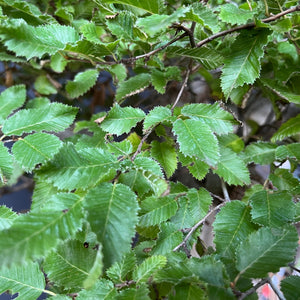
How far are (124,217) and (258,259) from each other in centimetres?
19

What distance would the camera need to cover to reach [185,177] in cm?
72

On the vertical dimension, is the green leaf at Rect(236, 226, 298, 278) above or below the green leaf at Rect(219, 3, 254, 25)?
below

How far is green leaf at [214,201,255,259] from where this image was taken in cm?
51

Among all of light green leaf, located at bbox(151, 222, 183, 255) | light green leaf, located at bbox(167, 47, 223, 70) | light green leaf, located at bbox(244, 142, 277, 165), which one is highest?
light green leaf, located at bbox(167, 47, 223, 70)

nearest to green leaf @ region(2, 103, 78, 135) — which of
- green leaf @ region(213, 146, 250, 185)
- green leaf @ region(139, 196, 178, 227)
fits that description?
green leaf @ region(139, 196, 178, 227)

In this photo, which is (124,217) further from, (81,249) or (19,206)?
(19,206)

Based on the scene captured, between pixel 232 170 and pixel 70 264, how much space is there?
372 mm

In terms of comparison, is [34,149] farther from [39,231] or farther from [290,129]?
[290,129]

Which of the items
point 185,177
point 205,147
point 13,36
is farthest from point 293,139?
point 13,36

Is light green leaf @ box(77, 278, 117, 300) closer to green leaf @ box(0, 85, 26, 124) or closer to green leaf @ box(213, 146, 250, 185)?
green leaf @ box(213, 146, 250, 185)

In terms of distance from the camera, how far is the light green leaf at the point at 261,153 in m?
0.72

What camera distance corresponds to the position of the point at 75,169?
42 centimetres

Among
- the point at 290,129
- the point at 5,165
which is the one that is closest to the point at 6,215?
the point at 5,165

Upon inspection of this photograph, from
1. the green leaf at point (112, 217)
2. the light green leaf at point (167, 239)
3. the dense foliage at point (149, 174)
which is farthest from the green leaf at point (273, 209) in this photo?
the green leaf at point (112, 217)
